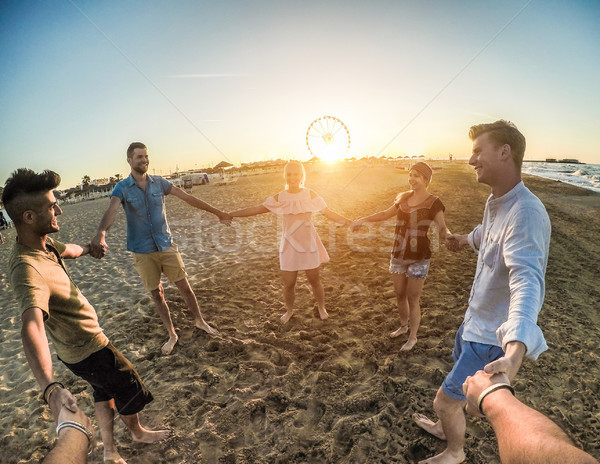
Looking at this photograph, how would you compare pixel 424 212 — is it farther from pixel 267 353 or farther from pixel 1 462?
pixel 1 462

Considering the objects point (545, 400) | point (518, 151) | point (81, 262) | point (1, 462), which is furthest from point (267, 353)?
point (81, 262)

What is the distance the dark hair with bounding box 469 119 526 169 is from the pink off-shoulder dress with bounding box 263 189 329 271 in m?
2.49

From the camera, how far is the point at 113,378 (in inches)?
92.7

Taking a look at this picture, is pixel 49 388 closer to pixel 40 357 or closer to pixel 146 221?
pixel 40 357

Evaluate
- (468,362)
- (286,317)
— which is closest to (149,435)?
(286,317)

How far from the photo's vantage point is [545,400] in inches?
127

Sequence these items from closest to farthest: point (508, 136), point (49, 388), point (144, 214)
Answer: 1. point (49, 388)
2. point (508, 136)
3. point (144, 214)

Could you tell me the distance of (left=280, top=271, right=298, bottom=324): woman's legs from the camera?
431 cm

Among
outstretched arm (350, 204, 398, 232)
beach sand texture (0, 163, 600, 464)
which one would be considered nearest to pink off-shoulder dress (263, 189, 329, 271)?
outstretched arm (350, 204, 398, 232)

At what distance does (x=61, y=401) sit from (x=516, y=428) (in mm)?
1730

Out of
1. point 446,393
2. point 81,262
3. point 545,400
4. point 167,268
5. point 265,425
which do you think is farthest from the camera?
point 81,262

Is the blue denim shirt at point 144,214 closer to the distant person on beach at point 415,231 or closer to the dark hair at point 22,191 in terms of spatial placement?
the dark hair at point 22,191

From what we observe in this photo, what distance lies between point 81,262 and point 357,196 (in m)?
15.7

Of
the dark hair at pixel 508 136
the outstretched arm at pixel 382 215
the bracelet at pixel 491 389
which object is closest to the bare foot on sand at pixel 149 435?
the bracelet at pixel 491 389
